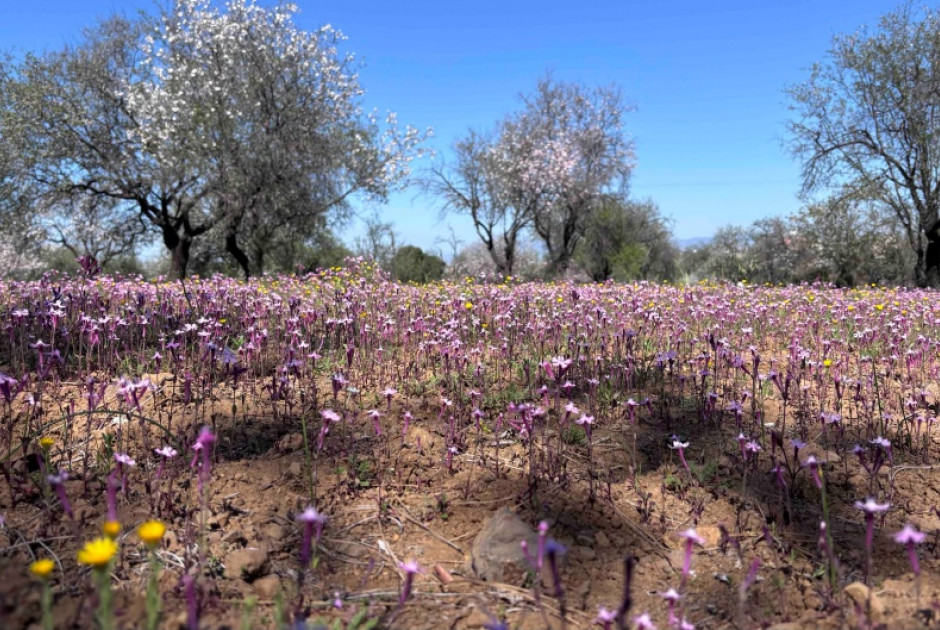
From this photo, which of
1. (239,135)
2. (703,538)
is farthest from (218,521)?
(239,135)

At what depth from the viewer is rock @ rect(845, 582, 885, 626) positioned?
195 centimetres

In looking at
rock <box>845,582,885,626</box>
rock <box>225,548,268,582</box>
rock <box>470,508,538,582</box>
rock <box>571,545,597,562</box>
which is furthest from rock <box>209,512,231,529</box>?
rock <box>845,582,885,626</box>

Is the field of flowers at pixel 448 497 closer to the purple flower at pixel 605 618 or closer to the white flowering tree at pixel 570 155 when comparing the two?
the purple flower at pixel 605 618

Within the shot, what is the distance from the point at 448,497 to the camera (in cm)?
296

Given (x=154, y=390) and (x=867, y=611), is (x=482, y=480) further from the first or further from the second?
(x=154, y=390)

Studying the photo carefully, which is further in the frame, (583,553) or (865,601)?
(583,553)

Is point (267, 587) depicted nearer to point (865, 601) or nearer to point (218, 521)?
point (218, 521)

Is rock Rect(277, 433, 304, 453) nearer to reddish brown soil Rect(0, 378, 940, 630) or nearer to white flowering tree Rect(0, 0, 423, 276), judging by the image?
reddish brown soil Rect(0, 378, 940, 630)

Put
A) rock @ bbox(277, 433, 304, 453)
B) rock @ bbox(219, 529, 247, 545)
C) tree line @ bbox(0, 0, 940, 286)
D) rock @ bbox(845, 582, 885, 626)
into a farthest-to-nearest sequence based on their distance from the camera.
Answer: tree line @ bbox(0, 0, 940, 286) < rock @ bbox(277, 433, 304, 453) < rock @ bbox(219, 529, 247, 545) < rock @ bbox(845, 582, 885, 626)

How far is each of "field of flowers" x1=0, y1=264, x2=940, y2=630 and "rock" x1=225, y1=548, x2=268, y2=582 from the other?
1cm

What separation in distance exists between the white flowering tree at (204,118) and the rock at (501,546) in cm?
2085

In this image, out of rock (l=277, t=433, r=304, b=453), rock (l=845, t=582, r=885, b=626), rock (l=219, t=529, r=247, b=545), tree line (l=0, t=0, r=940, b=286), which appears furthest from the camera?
tree line (l=0, t=0, r=940, b=286)

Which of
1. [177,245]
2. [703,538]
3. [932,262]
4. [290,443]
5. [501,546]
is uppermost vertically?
[177,245]

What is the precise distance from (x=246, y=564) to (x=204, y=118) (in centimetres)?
2224
